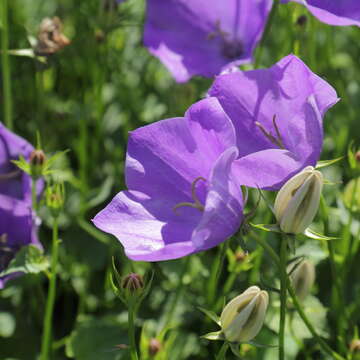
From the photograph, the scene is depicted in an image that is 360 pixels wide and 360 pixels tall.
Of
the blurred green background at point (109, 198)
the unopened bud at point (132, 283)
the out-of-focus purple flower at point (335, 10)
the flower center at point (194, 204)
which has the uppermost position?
the out-of-focus purple flower at point (335, 10)

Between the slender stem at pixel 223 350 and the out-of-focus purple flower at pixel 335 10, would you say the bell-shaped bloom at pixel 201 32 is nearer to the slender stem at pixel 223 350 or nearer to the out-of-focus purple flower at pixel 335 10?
the out-of-focus purple flower at pixel 335 10

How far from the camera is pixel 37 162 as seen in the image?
1348 mm

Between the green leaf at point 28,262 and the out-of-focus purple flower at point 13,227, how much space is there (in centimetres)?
9

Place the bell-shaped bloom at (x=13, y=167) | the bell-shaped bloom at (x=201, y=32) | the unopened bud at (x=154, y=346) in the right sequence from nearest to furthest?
the unopened bud at (x=154, y=346) < the bell-shaped bloom at (x=13, y=167) < the bell-shaped bloom at (x=201, y=32)

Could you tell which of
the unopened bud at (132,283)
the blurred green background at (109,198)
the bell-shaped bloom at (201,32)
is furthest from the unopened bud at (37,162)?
the bell-shaped bloom at (201,32)

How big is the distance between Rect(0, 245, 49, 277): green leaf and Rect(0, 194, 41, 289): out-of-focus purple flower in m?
0.09

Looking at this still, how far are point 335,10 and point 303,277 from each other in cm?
55

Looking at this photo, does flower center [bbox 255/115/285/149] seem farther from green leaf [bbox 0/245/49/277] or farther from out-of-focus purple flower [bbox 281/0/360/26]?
green leaf [bbox 0/245/49/277]

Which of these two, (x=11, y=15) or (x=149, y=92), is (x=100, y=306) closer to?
(x=149, y=92)

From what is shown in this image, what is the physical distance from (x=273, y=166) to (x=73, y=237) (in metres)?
0.94

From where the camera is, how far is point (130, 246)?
101 cm

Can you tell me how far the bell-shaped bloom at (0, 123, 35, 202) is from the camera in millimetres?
1509

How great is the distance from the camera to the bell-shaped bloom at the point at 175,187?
100 cm

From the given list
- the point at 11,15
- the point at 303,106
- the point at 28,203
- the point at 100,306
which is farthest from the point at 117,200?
the point at 11,15
